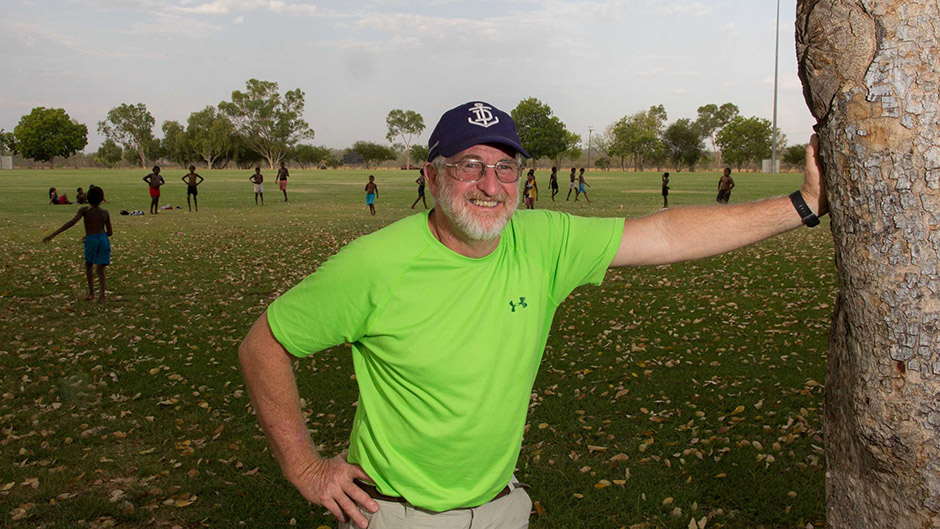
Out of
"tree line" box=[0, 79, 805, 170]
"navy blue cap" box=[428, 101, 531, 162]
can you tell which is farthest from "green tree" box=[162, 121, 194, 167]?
"navy blue cap" box=[428, 101, 531, 162]

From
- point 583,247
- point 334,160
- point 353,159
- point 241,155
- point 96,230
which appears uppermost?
point 241,155

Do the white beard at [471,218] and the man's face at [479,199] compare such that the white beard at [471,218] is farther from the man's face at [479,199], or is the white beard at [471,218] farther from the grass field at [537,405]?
the grass field at [537,405]

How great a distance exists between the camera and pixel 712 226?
2645mm

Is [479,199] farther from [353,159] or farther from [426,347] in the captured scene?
[353,159]

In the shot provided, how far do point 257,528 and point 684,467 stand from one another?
320 centimetres

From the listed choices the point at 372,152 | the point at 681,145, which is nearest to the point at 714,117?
the point at 681,145

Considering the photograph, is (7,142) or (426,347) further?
(7,142)

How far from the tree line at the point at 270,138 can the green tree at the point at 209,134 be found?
0.17 m

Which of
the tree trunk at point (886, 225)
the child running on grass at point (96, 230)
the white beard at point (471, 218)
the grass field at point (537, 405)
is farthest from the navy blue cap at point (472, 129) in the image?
the child running on grass at point (96, 230)

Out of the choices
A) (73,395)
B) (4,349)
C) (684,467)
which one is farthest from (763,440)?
(4,349)

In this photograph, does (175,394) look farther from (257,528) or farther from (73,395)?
(257,528)

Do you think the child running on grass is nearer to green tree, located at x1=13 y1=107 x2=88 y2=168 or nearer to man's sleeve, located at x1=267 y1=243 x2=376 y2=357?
man's sleeve, located at x1=267 y1=243 x2=376 y2=357

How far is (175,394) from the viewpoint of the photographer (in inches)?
291

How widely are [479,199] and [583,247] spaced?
50 centimetres
